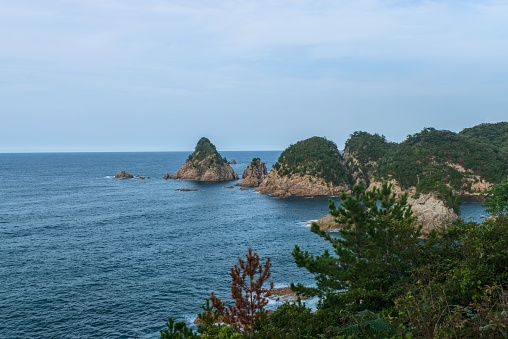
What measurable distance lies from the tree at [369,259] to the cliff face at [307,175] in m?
99.2

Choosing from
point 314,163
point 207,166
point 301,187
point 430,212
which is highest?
point 314,163

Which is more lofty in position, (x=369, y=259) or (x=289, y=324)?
(x=369, y=259)

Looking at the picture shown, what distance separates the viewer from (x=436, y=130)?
13525 centimetres

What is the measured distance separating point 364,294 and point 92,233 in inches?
2583

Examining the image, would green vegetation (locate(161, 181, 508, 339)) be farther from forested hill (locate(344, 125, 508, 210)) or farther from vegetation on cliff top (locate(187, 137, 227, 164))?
vegetation on cliff top (locate(187, 137, 227, 164))

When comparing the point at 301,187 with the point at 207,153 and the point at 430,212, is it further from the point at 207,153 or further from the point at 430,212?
the point at 430,212

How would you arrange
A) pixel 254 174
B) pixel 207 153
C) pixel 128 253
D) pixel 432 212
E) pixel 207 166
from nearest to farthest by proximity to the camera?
pixel 128 253, pixel 432 212, pixel 254 174, pixel 207 166, pixel 207 153

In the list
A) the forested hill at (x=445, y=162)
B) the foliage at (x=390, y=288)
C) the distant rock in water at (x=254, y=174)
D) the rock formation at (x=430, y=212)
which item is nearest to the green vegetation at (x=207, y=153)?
the distant rock in water at (x=254, y=174)

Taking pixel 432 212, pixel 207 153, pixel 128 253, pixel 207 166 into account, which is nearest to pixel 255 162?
pixel 207 166

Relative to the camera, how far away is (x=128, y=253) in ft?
208

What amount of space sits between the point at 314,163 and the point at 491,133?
90.4 meters

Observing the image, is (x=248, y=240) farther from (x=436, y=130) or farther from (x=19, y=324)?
(x=436, y=130)

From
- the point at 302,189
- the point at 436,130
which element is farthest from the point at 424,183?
the point at 436,130

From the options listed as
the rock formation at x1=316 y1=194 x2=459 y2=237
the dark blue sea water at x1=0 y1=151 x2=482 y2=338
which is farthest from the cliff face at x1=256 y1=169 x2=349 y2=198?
the rock formation at x1=316 y1=194 x2=459 y2=237
